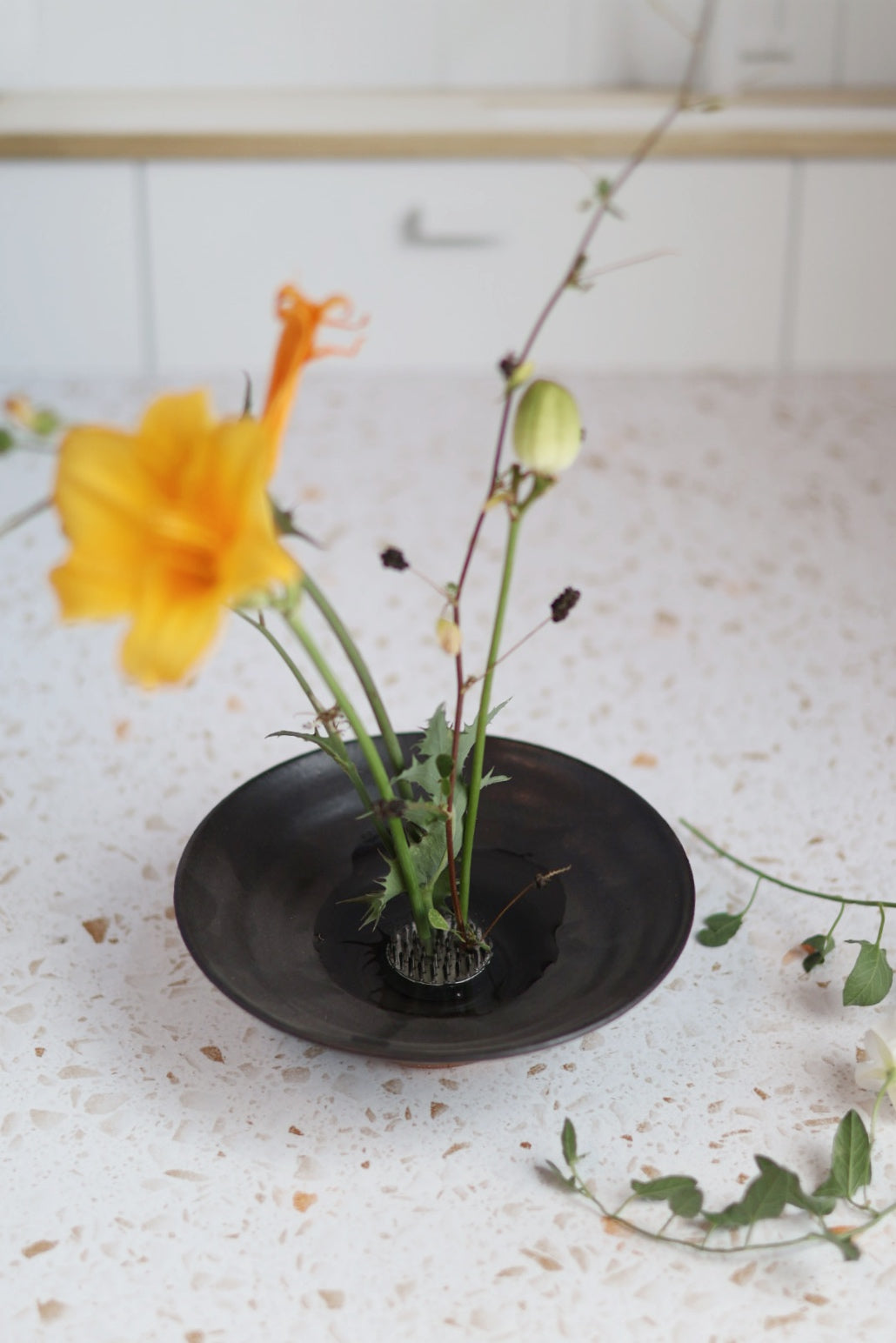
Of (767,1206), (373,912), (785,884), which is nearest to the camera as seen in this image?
(767,1206)

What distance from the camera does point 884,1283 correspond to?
2.23ft

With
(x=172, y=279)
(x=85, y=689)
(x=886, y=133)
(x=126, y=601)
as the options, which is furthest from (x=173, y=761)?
(x=886, y=133)

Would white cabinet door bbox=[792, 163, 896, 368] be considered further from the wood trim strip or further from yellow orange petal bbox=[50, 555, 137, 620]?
yellow orange petal bbox=[50, 555, 137, 620]

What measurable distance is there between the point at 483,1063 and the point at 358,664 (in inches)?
9.6

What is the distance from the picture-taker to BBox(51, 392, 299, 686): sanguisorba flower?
53 centimetres

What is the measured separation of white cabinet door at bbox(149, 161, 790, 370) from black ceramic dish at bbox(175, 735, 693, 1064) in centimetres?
120

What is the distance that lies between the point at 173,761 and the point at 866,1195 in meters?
0.60

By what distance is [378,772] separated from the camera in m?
0.72

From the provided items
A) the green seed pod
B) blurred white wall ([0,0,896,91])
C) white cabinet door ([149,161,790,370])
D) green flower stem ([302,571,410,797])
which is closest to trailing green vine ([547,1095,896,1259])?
green flower stem ([302,571,410,797])

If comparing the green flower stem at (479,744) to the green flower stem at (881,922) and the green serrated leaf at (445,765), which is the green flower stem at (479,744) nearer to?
the green serrated leaf at (445,765)

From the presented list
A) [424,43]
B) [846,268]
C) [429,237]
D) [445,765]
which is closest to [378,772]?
[445,765]

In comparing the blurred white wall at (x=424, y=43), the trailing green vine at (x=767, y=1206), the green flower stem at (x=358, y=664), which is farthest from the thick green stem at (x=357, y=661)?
the blurred white wall at (x=424, y=43)

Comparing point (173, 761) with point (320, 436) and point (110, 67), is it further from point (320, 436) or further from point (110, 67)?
point (110, 67)

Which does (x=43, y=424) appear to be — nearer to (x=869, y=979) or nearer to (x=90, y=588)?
(x=90, y=588)
